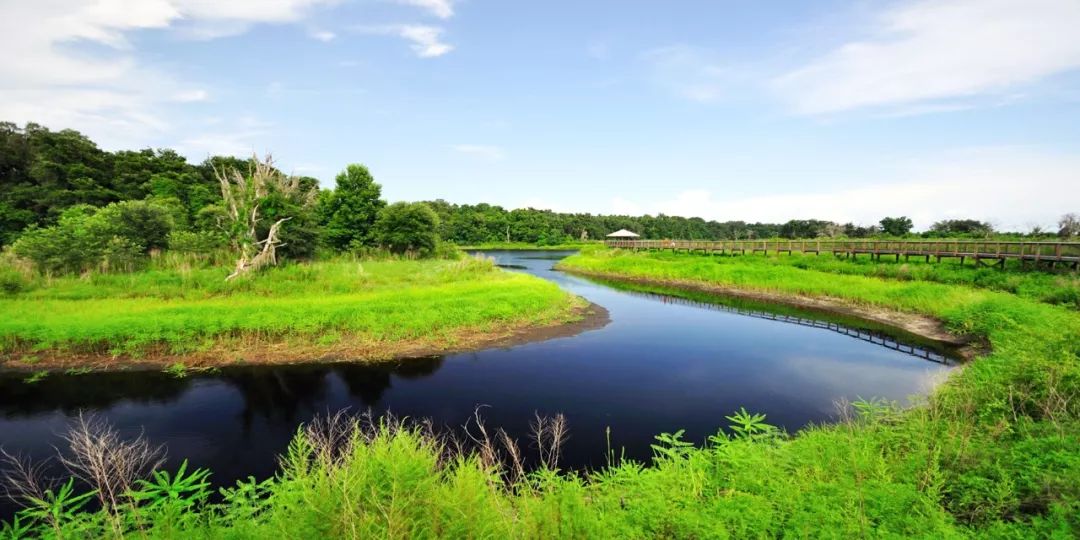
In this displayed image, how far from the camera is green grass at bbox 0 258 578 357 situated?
50.5 feet

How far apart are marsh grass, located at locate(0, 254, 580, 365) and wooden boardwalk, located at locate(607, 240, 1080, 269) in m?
29.8

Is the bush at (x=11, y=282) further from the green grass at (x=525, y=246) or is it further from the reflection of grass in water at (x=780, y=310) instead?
the green grass at (x=525, y=246)

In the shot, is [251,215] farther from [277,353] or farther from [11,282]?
[277,353]

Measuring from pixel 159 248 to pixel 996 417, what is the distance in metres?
41.3

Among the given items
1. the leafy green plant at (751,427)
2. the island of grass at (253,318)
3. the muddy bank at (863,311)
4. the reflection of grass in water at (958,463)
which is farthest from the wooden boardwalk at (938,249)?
the leafy green plant at (751,427)

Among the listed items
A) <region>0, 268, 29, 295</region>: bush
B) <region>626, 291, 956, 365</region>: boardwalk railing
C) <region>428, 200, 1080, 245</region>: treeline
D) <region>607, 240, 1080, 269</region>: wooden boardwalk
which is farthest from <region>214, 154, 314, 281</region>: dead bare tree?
<region>428, 200, 1080, 245</region>: treeline

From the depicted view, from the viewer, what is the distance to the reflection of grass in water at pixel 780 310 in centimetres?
1938

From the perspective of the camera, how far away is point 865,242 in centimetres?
3744

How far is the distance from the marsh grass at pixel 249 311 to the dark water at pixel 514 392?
5.83 ft

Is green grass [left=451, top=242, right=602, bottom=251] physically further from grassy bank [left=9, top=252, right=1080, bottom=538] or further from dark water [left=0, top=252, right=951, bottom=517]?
grassy bank [left=9, top=252, right=1080, bottom=538]

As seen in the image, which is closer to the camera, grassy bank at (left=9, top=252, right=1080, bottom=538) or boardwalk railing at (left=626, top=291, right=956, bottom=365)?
grassy bank at (left=9, top=252, right=1080, bottom=538)

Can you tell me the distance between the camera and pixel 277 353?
16094mm

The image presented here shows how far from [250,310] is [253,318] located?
109 cm

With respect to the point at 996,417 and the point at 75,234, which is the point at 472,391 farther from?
the point at 75,234
